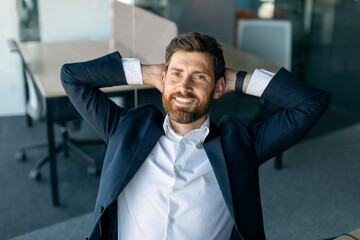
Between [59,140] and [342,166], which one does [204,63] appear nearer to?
[59,140]

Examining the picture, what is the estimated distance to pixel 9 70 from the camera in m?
2.36

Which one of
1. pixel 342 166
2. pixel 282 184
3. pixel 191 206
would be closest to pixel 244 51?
pixel 282 184

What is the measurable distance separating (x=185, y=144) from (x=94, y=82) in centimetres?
38

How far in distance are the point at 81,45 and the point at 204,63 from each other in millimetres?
1090

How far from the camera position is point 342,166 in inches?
141

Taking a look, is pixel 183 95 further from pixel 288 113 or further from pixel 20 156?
pixel 20 156

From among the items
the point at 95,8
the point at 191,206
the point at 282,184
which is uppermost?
the point at 95,8

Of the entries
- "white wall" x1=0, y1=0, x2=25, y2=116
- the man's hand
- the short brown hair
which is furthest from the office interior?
the short brown hair

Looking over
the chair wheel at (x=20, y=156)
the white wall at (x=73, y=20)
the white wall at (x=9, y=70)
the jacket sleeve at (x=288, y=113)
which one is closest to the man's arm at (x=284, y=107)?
the jacket sleeve at (x=288, y=113)

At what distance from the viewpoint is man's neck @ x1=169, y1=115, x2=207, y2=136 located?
1614 mm

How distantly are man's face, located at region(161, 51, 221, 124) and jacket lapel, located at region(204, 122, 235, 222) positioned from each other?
99 millimetres

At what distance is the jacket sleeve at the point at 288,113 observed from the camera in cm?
156

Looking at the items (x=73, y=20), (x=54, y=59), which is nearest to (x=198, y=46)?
(x=73, y=20)

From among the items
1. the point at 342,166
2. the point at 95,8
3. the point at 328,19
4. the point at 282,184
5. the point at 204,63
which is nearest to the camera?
the point at 204,63
